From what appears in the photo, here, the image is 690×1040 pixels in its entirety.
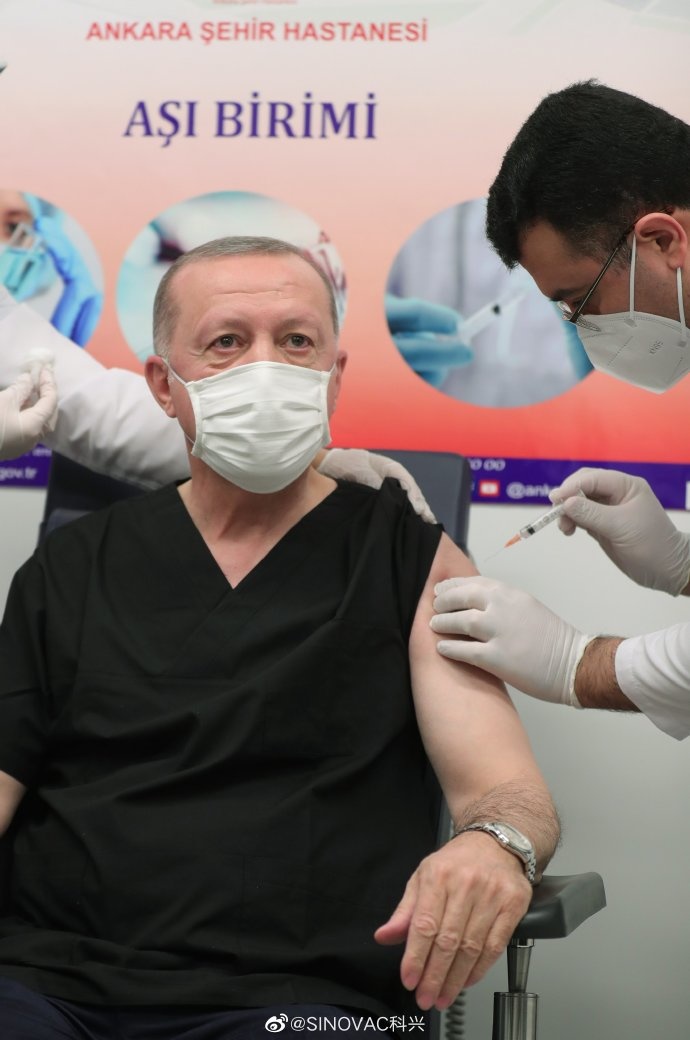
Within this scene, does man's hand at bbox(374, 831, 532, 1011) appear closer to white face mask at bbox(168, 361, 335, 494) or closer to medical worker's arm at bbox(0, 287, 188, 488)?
white face mask at bbox(168, 361, 335, 494)

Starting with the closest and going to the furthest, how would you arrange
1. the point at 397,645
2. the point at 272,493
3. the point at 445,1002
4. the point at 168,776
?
the point at 445,1002 → the point at 168,776 → the point at 397,645 → the point at 272,493

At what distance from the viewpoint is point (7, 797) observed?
5.41ft

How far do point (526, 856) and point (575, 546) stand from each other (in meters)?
1.20

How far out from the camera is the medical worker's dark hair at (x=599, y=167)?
5.43ft

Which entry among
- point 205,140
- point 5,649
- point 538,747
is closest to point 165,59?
point 205,140

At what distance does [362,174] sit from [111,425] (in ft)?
2.87

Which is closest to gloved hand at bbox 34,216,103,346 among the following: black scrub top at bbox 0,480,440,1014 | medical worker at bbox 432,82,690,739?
black scrub top at bbox 0,480,440,1014

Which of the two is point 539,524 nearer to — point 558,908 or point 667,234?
point 667,234

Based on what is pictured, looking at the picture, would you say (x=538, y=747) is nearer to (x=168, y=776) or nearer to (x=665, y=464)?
(x=665, y=464)

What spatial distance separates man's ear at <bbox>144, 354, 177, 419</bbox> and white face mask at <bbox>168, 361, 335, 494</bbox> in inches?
4.9

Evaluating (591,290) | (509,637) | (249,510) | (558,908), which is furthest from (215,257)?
(558,908)

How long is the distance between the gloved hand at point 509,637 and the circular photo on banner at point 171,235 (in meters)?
1.18

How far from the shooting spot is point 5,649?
1719mm

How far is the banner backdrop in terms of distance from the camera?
8.25 feet
